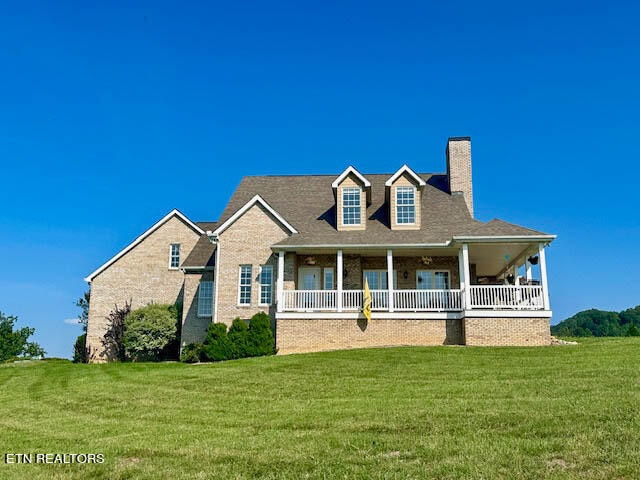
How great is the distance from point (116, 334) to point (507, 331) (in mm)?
19149

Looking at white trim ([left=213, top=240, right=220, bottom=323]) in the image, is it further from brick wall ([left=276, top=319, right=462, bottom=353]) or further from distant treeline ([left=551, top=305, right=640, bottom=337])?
distant treeline ([left=551, top=305, right=640, bottom=337])

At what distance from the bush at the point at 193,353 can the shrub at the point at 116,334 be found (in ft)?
19.6

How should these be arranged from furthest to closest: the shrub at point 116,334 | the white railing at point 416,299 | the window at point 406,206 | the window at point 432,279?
the shrub at point 116,334
the window at point 406,206
the window at point 432,279
the white railing at point 416,299

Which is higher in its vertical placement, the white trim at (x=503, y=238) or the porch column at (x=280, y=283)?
the white trim at (x=503, y=238)

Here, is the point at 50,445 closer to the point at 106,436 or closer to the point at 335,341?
the point at 106,436

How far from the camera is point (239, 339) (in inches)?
826

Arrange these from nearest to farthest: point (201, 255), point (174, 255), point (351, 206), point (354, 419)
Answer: point (354, 419)
point (351, 206)
point (201, 255)
point (174, 255)

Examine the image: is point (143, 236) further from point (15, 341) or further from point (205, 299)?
point (15, 341)

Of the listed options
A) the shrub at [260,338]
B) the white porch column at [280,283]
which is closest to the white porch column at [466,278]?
the white porch column at [280,283]

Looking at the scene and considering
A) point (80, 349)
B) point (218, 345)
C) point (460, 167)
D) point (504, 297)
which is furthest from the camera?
point (80, 349)

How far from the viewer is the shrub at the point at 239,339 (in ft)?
68.4

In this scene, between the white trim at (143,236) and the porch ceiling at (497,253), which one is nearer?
the porch ceiling at (497,253)

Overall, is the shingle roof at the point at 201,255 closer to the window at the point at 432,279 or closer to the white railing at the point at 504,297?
the window at the point at 432,279

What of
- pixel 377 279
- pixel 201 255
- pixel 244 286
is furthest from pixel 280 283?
pixel 201 255
